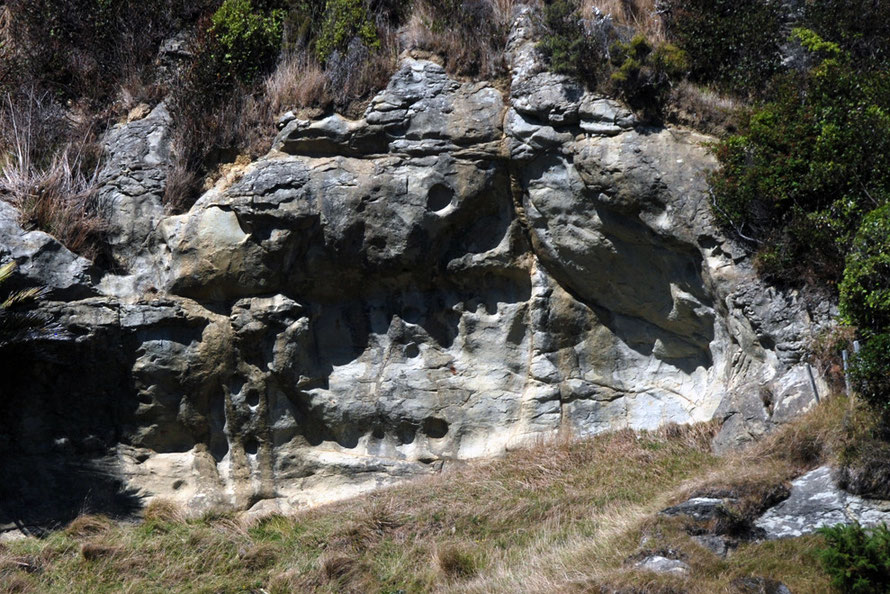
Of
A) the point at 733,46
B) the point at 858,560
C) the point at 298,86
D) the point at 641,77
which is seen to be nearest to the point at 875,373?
the point at 858,560

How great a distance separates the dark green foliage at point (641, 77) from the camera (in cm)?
1235

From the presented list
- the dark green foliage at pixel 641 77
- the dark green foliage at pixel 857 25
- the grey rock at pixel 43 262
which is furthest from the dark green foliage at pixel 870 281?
the grey rock at pixel 43 262

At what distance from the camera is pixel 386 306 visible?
13133 millimetres

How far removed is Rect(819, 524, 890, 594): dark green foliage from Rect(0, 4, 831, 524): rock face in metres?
3.97

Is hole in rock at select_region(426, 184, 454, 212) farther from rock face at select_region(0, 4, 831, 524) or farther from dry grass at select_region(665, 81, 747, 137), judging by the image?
dry grass at select_region(665, 81, 747, 137)

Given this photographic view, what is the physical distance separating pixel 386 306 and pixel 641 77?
14.5ft

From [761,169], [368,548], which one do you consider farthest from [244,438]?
[761,169]

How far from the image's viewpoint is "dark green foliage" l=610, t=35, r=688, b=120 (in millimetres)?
12352

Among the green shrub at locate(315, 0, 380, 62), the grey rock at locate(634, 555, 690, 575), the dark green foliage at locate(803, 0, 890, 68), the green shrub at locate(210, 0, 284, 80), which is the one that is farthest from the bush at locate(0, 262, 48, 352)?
the dark green foliage at locate(803, 0, 890, 68)

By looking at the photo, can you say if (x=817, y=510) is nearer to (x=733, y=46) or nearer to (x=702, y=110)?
(x=702, y=110)

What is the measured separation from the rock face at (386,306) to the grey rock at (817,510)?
8.52 feet

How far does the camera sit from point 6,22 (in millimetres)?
16031

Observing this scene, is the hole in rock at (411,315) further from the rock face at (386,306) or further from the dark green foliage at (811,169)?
the dark green foliage at (811,169)

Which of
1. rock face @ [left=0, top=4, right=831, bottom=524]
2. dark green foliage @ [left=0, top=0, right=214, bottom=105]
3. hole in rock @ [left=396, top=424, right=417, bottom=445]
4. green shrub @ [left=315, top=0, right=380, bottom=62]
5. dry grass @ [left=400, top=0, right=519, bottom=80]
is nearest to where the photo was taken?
rock face @ [left=0, top=4, right=831, bottom=524]
